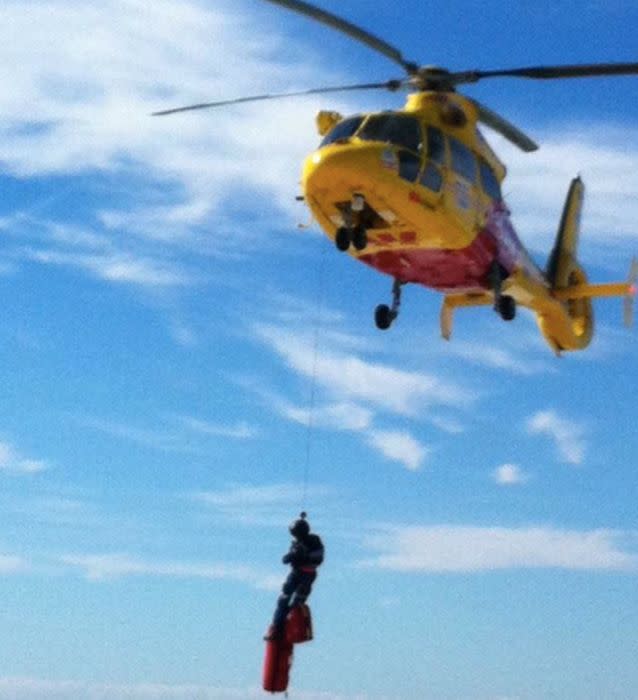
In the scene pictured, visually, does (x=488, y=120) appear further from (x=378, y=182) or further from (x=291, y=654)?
(x=291, y=654)

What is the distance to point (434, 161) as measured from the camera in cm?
3131

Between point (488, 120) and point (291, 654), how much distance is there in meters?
14.3

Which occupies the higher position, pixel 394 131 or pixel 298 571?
pixel 394 131

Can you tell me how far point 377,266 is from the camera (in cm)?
3347

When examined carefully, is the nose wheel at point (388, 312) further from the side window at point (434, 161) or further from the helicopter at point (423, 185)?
the side window at point (434, 161)

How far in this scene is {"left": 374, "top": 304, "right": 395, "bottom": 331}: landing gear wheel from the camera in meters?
34.4

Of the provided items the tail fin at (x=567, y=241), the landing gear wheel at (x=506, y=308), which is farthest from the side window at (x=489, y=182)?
the tail fin at (x=567, y=241)

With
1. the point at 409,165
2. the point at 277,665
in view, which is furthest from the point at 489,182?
the point at 277,665

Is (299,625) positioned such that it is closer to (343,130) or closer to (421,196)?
(421,196)

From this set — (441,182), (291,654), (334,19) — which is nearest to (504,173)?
(441,182)

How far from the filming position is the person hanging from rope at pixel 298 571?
90.3ft

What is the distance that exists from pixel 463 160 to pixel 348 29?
3.85 meters

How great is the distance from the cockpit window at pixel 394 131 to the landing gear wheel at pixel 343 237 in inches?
79.1

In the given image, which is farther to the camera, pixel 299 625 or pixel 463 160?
pixel 463 160
